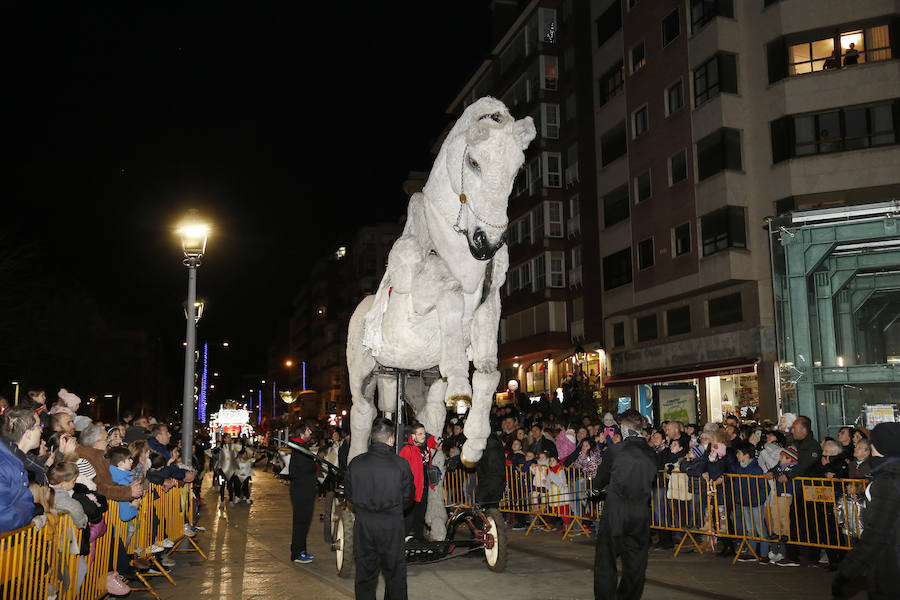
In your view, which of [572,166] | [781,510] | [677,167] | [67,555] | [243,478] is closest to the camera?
[67,555]

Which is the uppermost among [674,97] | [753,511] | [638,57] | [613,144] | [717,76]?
[638,57]

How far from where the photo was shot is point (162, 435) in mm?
12945

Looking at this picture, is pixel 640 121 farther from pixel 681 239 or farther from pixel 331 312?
pixel 331 312

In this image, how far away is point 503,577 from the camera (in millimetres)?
8586

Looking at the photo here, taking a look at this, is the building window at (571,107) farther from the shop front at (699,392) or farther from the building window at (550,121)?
the shop front at (699,392)

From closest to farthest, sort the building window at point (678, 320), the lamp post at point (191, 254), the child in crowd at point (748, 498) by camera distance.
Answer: the child in crowd at point (748, 498), the lamp post at point (191, 254), the building window at point (678, 320)

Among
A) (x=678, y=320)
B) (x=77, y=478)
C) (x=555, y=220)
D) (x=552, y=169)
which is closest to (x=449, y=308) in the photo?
(x=77, y=478)

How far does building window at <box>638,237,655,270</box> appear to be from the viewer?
30.1 metres

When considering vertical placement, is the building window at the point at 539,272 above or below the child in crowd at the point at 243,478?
above

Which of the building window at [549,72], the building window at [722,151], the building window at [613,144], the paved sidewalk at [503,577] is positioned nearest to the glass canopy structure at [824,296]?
the paved sidewalk at [503,577]

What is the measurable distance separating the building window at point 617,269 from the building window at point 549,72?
1136cm

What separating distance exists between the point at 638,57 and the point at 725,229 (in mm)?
9169

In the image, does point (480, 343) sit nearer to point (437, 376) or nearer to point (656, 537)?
point (437, 376)

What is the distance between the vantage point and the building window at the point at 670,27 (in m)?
29.2
